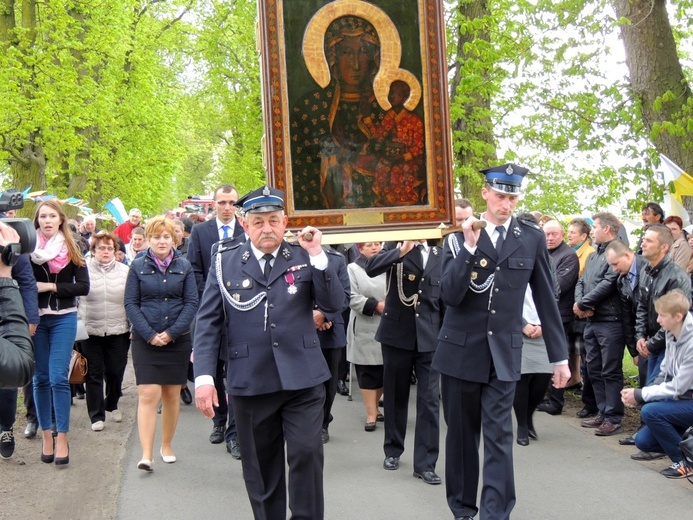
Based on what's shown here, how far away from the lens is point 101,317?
1049 centimetres

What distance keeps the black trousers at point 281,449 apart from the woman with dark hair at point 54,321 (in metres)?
3.53

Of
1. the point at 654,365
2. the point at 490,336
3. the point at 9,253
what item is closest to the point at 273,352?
the point at 490,336

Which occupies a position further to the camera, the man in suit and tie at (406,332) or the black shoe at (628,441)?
the black shoe at (628,441)

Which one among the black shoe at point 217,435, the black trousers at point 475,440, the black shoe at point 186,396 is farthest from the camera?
the black shoe at point 186,396

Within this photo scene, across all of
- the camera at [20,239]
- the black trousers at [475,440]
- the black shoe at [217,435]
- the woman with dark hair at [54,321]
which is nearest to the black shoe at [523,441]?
the black trousers at [475,440]

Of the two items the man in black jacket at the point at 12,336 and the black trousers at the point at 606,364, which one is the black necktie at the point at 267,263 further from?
the black trousers at the point at 606,364

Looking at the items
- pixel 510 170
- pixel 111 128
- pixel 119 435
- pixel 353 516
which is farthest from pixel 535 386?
pixel 111 128

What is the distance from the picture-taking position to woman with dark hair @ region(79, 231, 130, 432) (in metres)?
10.5

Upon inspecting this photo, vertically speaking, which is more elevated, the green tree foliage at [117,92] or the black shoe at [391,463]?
the green tree foliage at [117,92]

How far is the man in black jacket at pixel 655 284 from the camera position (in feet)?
29.3

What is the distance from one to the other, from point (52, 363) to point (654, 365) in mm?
5539

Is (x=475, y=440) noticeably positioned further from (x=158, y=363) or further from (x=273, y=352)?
(x=158, y=363)

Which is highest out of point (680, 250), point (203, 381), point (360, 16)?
point (360, 16)

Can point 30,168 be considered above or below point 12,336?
above
